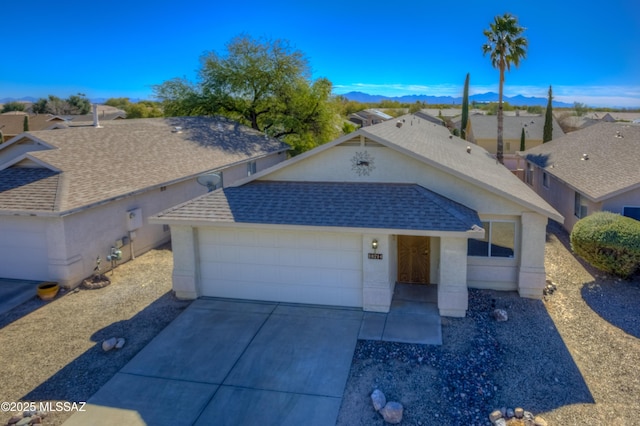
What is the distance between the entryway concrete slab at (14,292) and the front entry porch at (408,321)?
9477 millimetres

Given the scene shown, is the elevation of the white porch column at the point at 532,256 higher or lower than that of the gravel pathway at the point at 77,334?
higher

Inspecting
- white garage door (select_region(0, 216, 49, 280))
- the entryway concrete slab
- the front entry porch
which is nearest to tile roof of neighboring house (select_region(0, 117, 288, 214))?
white garage door (select_region(0, 216, 49, 280))

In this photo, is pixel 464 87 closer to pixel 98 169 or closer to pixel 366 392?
pixel 98 169

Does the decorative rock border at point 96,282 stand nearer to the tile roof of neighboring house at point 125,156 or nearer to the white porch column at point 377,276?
the tile roof of neighboring house at point 125,156

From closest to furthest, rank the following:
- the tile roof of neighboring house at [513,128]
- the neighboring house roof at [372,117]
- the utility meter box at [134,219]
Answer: the utility meter box at [134,219]
the neighboring house roof at [372,117]
the tile roof of neighboring house at [513,128]

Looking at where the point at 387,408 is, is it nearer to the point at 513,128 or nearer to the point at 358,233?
the point at 358,233

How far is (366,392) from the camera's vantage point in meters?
8.27

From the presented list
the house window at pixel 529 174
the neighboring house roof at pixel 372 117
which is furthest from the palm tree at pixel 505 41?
the neighboring house roof at pixel 372 117

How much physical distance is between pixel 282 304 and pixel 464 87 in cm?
4774

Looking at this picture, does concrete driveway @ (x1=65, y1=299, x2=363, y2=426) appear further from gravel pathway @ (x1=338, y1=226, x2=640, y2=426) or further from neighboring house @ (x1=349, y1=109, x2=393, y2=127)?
neighboring house @ (x1=349, y1=109, x2=393, y2=127)

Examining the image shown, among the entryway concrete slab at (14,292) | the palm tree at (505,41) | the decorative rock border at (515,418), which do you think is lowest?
the decorative rock border at (515,418)

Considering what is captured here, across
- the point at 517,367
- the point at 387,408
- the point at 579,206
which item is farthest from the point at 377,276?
the point at 579,206

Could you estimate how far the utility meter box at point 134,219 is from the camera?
15680 mm

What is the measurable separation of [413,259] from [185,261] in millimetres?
6640
